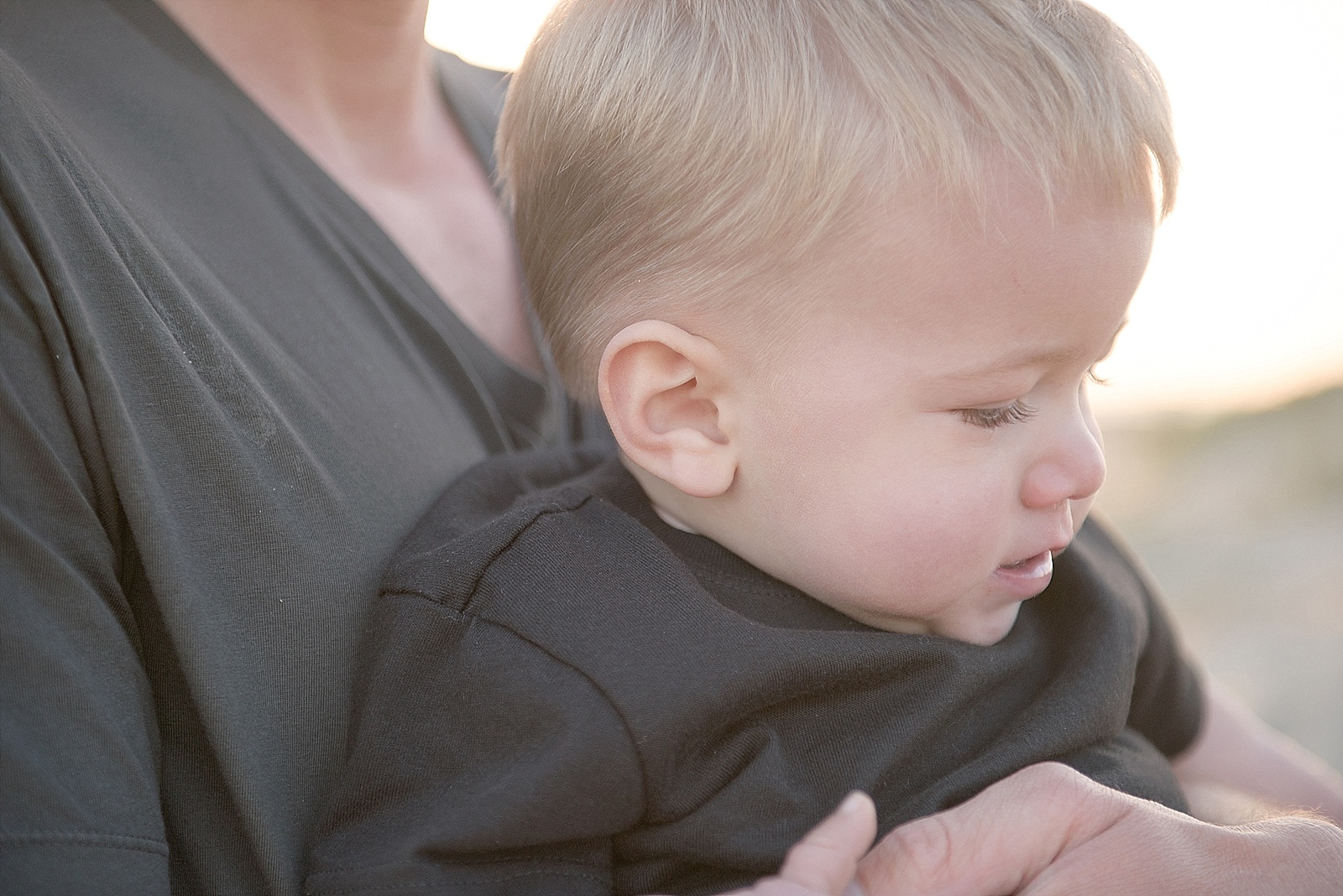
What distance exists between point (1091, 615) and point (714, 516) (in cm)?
49

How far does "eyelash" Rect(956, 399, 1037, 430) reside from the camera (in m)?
1.28

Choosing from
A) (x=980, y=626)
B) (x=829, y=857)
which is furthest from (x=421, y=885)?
(x=980, y=626)

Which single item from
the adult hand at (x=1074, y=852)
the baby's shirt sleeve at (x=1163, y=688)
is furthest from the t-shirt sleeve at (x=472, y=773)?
the baby's shirt sleeve at (x=1163, y=688)

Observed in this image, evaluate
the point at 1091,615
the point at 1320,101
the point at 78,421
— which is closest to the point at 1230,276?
the point at 1320,101

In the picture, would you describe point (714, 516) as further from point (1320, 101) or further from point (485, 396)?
point (1320, 101)

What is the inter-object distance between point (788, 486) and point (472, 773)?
45cm

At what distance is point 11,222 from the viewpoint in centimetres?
105

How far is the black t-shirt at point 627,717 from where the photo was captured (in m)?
1.15

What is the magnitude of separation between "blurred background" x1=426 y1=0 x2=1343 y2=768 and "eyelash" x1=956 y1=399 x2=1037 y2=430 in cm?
322

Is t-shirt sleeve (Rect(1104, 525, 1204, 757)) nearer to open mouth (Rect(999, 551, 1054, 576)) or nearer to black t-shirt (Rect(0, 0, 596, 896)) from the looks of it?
open mouth (Rect(999, 551, 1054, 576))

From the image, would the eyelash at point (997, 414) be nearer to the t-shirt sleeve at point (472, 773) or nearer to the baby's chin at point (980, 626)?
the baby's chin at point (980, 626)

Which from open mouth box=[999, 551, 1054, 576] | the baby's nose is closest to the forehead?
the baby's nose

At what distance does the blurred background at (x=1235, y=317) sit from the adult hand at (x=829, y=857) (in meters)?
3.41

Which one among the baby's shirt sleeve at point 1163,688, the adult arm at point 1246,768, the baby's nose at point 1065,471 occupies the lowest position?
the adult arm at point 1246,768
